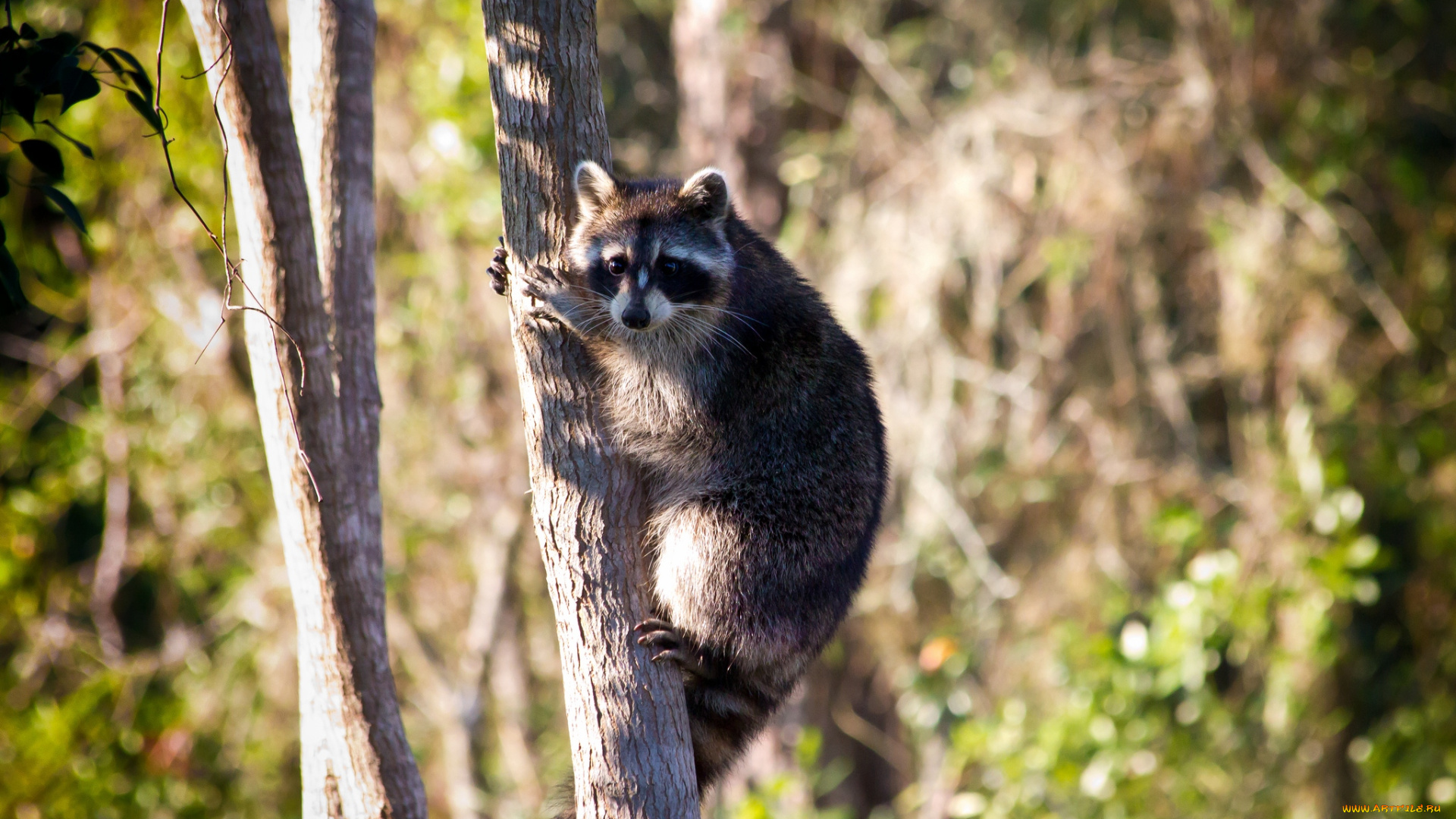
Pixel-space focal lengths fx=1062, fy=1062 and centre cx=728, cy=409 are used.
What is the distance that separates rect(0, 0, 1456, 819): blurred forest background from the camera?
5.11 m

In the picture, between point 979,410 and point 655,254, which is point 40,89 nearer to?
point 655,254

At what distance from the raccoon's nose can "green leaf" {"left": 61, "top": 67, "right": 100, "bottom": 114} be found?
1.32 metres

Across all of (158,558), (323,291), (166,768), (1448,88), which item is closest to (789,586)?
(323,291)

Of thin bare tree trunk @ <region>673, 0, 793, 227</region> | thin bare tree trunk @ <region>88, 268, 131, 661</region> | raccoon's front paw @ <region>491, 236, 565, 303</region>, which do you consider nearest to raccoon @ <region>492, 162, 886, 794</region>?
raccoon's front paw @ <region>491, 236, 565, 303</region>

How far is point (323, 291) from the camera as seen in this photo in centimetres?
299

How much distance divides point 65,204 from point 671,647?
68.9 inches

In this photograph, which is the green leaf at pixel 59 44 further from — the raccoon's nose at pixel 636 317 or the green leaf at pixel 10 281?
the raccoon's nose at pixel 636 317

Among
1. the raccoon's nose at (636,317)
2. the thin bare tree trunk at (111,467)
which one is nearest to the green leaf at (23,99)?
the raccoon's nose at (636,317)

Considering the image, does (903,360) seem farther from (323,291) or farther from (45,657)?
(45,657)

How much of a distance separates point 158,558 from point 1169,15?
6.43 m

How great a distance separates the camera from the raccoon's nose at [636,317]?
2.91m

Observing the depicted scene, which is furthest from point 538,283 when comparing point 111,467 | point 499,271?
point 111,467

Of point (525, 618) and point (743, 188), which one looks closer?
point (743, 188)

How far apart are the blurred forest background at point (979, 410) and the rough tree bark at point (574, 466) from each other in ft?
8.50
